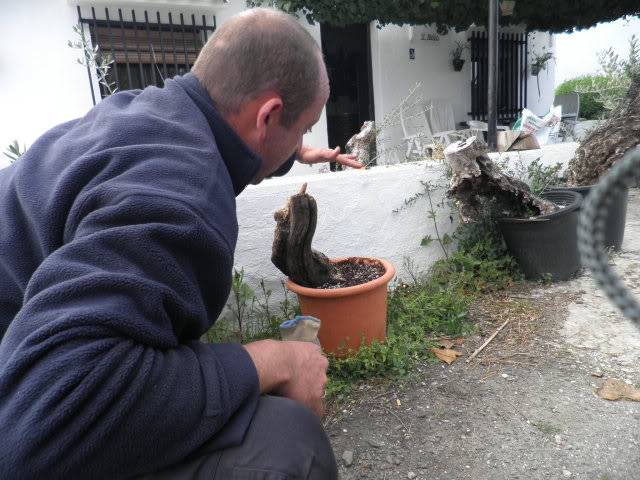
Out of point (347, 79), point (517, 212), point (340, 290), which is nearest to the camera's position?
point (340, 290)


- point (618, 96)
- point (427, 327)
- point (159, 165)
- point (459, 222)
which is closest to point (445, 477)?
point (427, 327)

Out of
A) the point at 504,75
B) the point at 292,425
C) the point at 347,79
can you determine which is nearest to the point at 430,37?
the point at 347,79

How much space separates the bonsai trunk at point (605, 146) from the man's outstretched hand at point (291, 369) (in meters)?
3.70

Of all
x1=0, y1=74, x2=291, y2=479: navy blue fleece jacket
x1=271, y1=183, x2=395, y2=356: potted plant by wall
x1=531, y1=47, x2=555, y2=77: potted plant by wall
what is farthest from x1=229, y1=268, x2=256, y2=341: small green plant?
x1=531, y1=47, x2=555, y2=77: potted plant by wall

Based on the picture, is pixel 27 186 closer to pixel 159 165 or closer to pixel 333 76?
pixel 159 165

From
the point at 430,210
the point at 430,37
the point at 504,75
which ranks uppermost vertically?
the point at 430,37

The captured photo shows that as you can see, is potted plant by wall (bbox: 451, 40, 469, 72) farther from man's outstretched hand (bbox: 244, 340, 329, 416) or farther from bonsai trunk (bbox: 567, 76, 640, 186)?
man's outstretched hand (bbox: 244, 340, 329, 416)

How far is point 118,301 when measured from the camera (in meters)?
0.76

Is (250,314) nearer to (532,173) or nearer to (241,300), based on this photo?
(241,300)

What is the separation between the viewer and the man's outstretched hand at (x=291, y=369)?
1.04 m

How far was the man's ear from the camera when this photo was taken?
1.16m

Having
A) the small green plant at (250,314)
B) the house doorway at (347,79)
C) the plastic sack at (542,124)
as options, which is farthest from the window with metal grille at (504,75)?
the small green plant at (250,314)

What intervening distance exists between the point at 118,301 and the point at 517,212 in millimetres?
2989

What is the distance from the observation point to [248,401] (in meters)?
0.96
